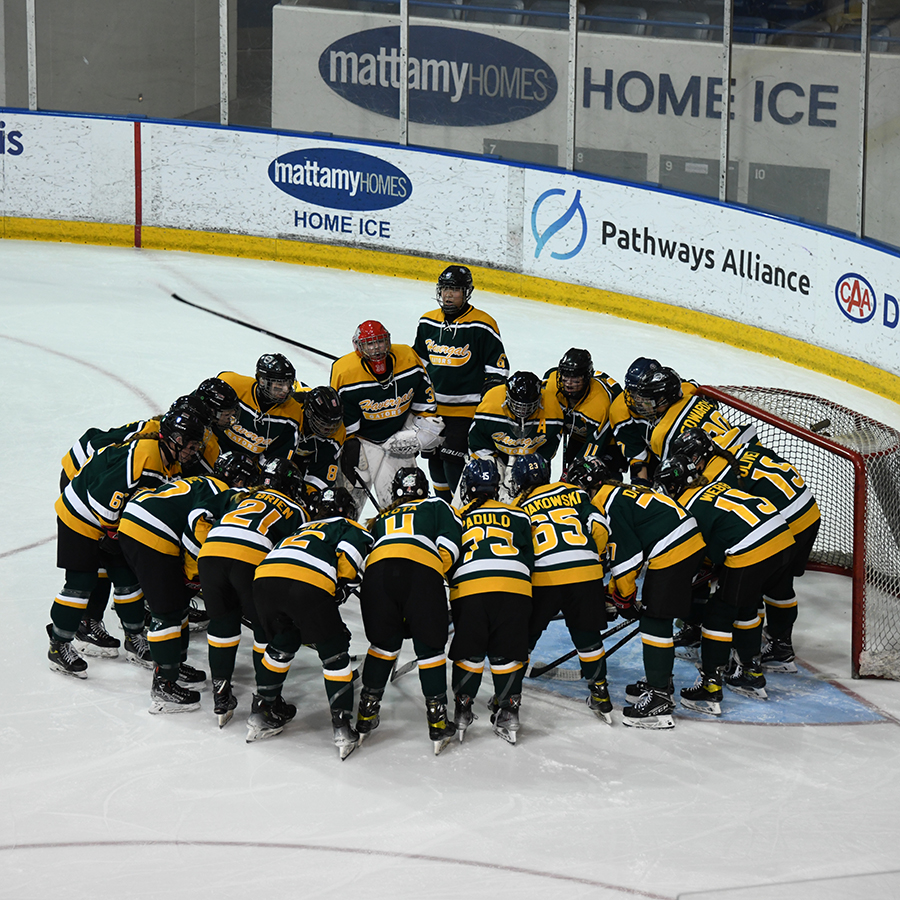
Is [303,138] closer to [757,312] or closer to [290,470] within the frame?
[757,312]

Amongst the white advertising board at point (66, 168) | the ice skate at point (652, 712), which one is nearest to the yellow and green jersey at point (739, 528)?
the ice skate at point (652, 712)

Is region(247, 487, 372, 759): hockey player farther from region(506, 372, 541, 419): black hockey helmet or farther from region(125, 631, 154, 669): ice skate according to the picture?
region(506, 372, 541, 419): black hockey helmet

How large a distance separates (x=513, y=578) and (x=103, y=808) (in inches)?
61.7

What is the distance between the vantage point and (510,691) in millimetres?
4617

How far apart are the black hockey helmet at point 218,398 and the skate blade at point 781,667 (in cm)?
248

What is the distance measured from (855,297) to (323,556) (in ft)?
18.7

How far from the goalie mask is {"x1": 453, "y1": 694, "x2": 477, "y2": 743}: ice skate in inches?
74.3

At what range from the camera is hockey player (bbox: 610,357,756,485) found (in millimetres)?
5434

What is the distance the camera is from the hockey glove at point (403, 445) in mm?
5977

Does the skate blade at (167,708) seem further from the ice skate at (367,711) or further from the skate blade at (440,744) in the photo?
the skate blade at (440,744)

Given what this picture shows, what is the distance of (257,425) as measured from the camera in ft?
18.8

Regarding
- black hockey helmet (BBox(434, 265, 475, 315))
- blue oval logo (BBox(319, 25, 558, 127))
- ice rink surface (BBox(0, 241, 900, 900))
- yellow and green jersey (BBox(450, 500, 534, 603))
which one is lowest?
ice rink surface (BBox(0, 241, 900, 900))

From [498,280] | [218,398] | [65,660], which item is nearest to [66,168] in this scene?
[498,280]

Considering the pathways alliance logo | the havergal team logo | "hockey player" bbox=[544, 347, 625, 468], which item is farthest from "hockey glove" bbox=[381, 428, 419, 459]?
the pathways alliance logo
